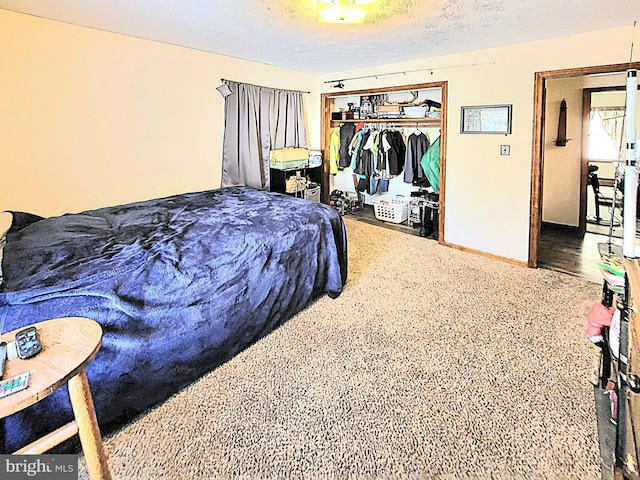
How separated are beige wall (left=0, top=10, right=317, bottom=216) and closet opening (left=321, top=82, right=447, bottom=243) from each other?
7.07 feet

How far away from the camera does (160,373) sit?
6.59 feet

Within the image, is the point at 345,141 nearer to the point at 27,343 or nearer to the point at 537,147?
the point at 537,147

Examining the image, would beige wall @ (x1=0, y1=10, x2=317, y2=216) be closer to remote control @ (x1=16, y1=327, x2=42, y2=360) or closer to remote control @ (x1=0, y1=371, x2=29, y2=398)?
remote control @ (x1=16, y1=327, x2=42, y2=360)

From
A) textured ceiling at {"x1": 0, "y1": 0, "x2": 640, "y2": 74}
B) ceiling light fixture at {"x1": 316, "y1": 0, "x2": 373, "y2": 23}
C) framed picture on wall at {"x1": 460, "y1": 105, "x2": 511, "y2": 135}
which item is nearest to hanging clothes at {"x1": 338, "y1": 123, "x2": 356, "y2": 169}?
textured ceiling at {"x1": 0, "y1": 0, "x2": 640, "y2": 74}

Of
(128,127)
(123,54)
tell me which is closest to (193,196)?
(128,127)

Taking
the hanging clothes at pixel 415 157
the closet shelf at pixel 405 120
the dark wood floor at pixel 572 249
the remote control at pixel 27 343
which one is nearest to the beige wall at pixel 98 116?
the closet shelf at pixel 405 120

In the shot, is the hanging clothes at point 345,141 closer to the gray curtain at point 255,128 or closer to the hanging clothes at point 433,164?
the gray curtain at point 255,128

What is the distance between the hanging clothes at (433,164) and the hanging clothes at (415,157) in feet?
0.66

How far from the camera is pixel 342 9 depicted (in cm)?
247

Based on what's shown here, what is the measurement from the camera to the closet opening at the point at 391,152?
521cm

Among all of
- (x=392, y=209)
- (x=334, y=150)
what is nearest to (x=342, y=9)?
(x=392, y=209)

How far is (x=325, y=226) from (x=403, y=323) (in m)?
0.99

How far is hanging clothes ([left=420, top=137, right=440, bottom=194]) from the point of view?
16.7 ft

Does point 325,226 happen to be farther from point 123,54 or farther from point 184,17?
point 123,54
